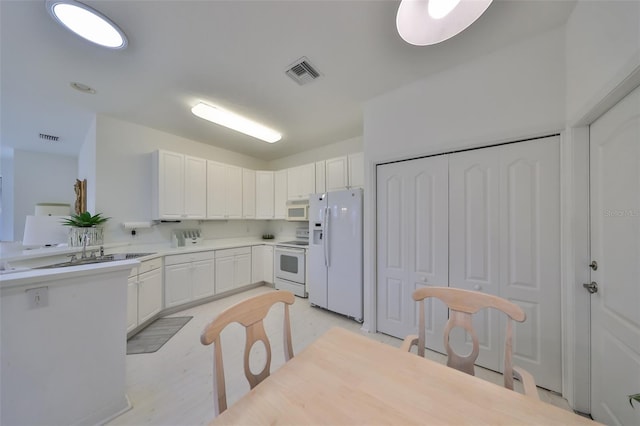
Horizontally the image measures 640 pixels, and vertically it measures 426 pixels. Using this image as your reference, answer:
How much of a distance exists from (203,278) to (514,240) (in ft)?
12.6

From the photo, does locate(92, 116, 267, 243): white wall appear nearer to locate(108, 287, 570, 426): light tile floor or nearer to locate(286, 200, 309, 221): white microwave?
locate(108, 287, 570, 426): light tile floor

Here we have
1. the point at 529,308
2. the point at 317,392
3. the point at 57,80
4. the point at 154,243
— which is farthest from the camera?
the point at 154,243

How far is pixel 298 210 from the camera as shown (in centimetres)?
411

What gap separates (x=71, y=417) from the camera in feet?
4.42

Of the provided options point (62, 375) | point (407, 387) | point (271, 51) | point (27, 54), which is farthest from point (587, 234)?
point (27, 54)

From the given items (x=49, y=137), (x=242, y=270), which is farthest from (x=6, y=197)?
(x=242, y=270)

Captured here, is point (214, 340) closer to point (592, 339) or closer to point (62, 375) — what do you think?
point (62, 375)

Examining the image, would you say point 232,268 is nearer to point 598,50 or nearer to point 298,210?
point 298,210

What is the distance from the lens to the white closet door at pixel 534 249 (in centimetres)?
170

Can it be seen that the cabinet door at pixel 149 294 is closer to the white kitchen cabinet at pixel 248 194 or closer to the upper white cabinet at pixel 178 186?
the upper white cabinet at pixel 178 186

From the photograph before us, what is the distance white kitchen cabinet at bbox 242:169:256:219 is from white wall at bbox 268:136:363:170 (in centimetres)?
76

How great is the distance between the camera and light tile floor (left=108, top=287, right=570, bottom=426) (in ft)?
5.05

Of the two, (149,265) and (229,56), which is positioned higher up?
(229,56)

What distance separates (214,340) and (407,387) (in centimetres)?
77
